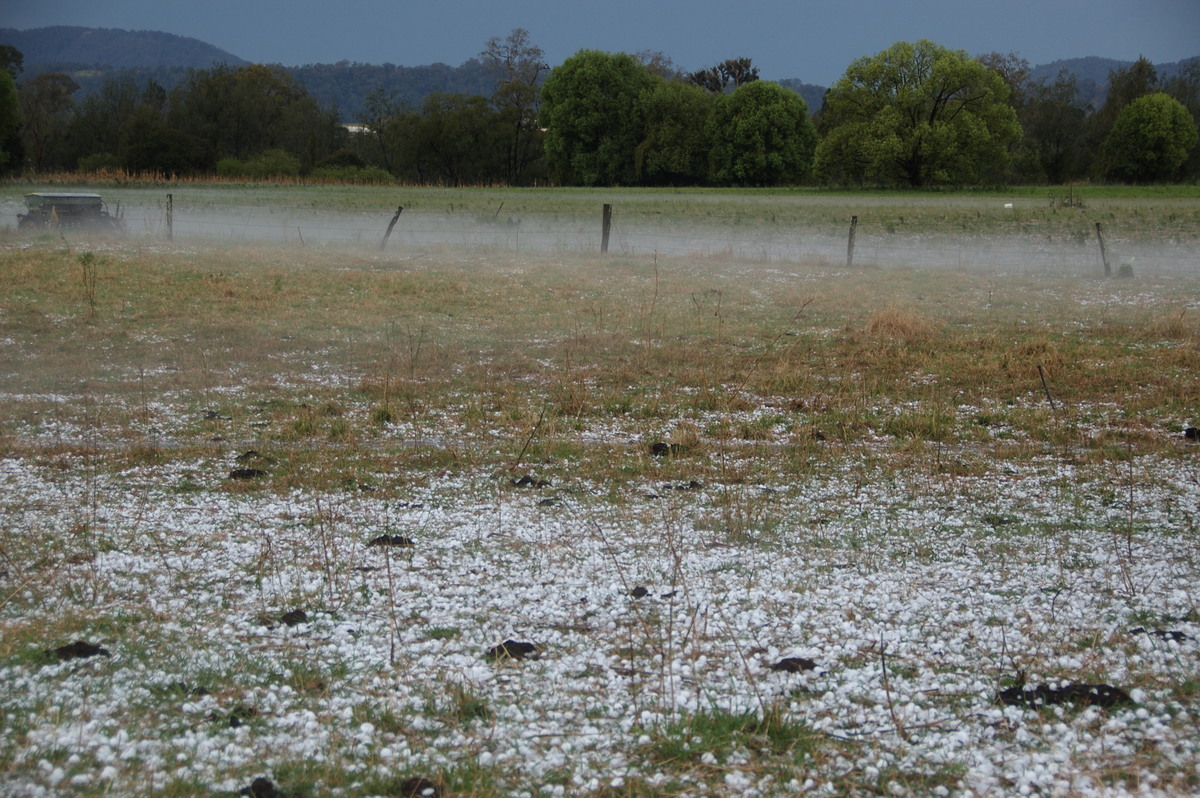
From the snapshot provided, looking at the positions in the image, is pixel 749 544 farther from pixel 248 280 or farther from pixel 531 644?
pixel 248 280

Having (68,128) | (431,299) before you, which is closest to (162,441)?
(431,299)

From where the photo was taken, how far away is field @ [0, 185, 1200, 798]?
3293 mm

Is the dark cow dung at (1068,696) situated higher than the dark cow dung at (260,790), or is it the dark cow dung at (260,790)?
the dark cow dung at (1068,696)

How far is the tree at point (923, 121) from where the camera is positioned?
149ft

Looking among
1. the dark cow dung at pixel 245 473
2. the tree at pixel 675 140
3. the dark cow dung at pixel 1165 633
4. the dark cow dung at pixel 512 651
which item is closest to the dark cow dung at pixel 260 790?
the dark cow dung at pixel 512 651

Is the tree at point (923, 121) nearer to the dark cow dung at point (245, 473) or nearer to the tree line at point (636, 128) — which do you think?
the tree line at point (636, 128)

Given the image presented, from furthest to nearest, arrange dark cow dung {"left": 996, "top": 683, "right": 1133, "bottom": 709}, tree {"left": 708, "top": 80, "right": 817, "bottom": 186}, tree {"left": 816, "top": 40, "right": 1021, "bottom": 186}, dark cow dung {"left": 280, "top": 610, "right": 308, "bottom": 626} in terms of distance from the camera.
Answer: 1. tree {"left": 708, "top": 80, "right": 817, "bottom": 186}
2. tree {"left": 816, "top": 40, "right": 1021, "bottom": 186}
3. dark cow dung {"left": 280, "top": 610, "right": 308, "bottom": 626}
4. dark cow dung {"left": 996, "top": 683, "right": 1133, "bottom": 709}

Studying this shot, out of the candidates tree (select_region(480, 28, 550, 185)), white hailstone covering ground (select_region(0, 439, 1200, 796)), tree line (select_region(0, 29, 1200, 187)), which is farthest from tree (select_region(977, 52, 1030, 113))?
white hailstone covering ground (select_region(0, 439, 1200, 796))

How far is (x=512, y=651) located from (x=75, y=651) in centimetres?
182

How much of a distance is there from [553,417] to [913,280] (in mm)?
15217

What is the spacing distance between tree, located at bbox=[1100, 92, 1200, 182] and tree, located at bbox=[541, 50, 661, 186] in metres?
31.2

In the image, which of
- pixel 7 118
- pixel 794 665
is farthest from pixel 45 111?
pixel 794 665

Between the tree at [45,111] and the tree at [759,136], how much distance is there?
41090mm

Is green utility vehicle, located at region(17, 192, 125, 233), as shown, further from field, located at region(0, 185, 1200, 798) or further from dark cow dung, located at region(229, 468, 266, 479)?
dark cow dung, located at region(229, 468, 266, 479)
